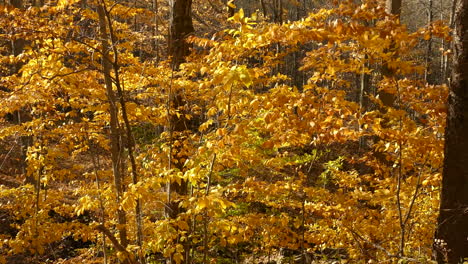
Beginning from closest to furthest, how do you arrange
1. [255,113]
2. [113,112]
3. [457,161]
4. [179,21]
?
[457,161]
[255,113]
[113,112]
[179,21]

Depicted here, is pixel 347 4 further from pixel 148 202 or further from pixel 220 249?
pixel 220 249

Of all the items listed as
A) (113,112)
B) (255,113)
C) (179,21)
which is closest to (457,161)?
(255,113)

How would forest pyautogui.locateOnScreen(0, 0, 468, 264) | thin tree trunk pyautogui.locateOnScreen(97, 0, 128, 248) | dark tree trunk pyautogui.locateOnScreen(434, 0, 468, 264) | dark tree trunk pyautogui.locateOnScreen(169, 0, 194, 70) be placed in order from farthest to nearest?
dark tree trunk pyautogui.locateOnScreen(169, 0, 194, 70) < thin tree trunk pyautogui.locateOnScreen(97, 0, 128, 248) < dark tree trunk pyautogui.locateOnScreen(434, 0, 468, 264) < forest pyautogui.locateOnScreen(0, 0, 468, 264)

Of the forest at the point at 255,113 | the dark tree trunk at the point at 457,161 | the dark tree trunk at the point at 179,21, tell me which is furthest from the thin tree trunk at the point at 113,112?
the dark tree trunk at the point at 457,161

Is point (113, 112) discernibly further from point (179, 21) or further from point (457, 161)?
point (457, 161)

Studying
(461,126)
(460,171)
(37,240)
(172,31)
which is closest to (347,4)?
(461,126)

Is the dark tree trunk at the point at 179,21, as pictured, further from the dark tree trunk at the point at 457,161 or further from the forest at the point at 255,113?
the dark tree trunk at the point at 457,161

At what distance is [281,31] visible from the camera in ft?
11.0

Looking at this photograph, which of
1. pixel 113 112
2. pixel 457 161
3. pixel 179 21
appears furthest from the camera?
pixel 179 21

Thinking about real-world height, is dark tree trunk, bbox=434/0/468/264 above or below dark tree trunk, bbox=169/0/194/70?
below

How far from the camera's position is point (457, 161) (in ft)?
12.5

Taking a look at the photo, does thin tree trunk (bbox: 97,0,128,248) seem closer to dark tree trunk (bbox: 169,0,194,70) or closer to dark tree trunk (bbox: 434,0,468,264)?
dark tree trunk (bbox: 169,0,194,70)

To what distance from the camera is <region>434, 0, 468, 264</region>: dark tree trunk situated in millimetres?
3688

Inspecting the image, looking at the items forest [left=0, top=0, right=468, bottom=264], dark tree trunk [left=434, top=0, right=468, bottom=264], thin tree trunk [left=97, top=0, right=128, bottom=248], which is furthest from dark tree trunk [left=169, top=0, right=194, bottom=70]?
dark tree trunk [left=434, top=0, right=468, bottom=264]
